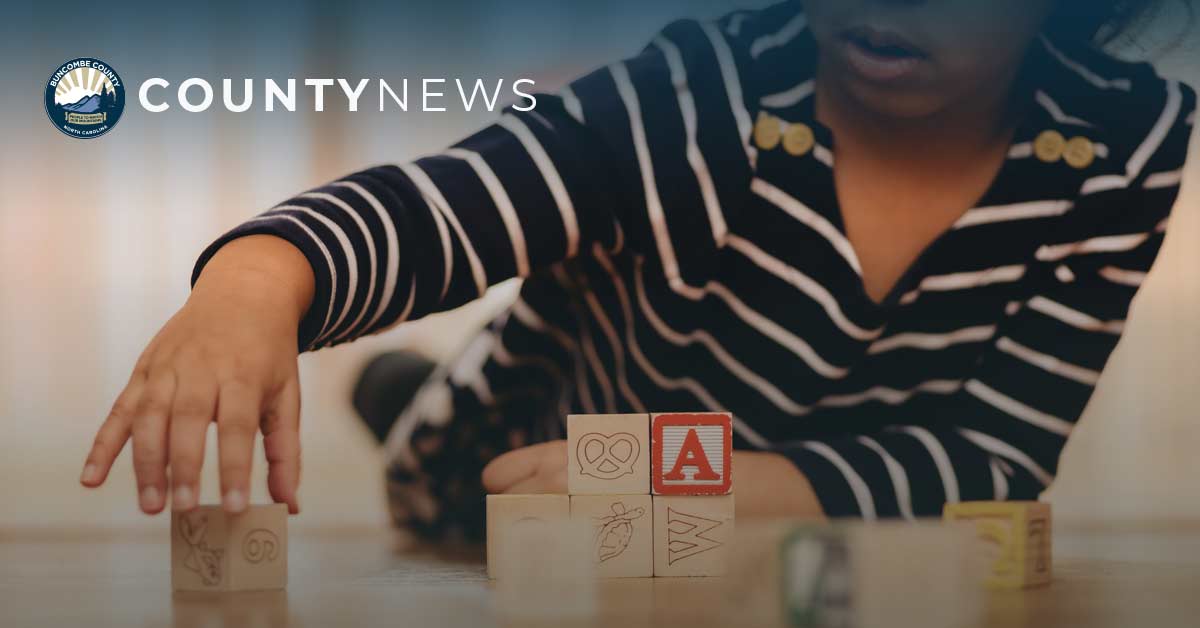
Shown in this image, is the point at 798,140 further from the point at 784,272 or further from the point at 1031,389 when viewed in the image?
the point at 1031,389

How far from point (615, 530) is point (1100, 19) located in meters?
1.32

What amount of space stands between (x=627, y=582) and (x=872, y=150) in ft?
2.87

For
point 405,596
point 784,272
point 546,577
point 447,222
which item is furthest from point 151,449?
point 784,272

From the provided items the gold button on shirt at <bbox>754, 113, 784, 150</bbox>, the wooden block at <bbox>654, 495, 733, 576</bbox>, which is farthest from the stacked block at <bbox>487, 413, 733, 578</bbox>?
the gold button on shirt at <bbox>754, 113, 784, 150</bbox>

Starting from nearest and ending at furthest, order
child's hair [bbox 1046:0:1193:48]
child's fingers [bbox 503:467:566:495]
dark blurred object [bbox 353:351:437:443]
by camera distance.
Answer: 1. child's fingers [bbox 503:467:566:495]
2. child's hair [bbox 1046:0:1193:48]
3. dark blurred object [bbox 353:351:437:443]

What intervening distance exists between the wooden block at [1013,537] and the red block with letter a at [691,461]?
0.29m

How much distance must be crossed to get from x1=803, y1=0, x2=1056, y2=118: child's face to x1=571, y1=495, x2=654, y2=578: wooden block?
2.73ft

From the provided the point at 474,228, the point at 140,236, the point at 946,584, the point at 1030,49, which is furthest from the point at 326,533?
the point at 1030,49

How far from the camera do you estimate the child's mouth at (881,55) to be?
1.77m

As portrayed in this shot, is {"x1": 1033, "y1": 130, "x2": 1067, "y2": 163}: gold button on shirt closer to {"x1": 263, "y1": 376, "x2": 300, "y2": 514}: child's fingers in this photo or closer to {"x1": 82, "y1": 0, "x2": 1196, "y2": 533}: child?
{"x1": 82, "y1": 0, "x2": 1196, "y2": 533}: child

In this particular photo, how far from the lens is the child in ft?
5.30

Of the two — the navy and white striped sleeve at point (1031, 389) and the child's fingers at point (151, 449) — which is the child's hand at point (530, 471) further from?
the child's fingers at point (151, 449)

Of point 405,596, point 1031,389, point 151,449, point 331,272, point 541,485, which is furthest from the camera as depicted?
point 1031,389

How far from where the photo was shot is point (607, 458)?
1.36m
